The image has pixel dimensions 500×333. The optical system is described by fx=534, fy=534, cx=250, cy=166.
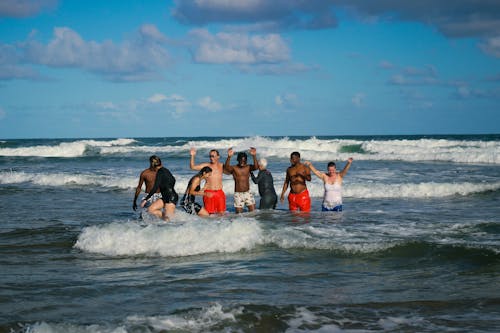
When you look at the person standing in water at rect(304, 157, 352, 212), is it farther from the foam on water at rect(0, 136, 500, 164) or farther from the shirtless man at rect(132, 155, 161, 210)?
the foam on water at rect(0, 136, 500, 164)

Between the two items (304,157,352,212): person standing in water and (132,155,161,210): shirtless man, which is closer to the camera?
(132,155,161,210): shirtless man

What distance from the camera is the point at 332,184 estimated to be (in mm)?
11688

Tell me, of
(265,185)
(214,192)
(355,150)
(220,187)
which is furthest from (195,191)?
(355,150)

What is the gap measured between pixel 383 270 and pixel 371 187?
10.5 meters

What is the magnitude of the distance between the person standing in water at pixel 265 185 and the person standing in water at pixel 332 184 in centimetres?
96

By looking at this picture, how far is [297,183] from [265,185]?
0.77 m

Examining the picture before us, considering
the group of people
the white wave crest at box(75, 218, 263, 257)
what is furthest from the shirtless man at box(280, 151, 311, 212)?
the white wave crest at box(75, 218, 263, 257)

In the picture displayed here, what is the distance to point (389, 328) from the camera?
16.9 ft

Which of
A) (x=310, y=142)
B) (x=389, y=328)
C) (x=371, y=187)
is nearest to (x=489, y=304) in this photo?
(x=389, y=328)

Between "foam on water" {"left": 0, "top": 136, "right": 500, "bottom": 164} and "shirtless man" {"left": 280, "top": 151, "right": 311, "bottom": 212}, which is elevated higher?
"foam on water" {"left": 0, "top": 136, "right": 500, "bottom": 164}

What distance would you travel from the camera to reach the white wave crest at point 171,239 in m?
8.66

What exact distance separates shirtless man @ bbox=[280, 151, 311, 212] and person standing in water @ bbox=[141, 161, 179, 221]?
2529mm

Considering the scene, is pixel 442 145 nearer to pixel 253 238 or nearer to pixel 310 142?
pixel 310 142

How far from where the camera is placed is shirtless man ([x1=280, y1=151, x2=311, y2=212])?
1179cm
